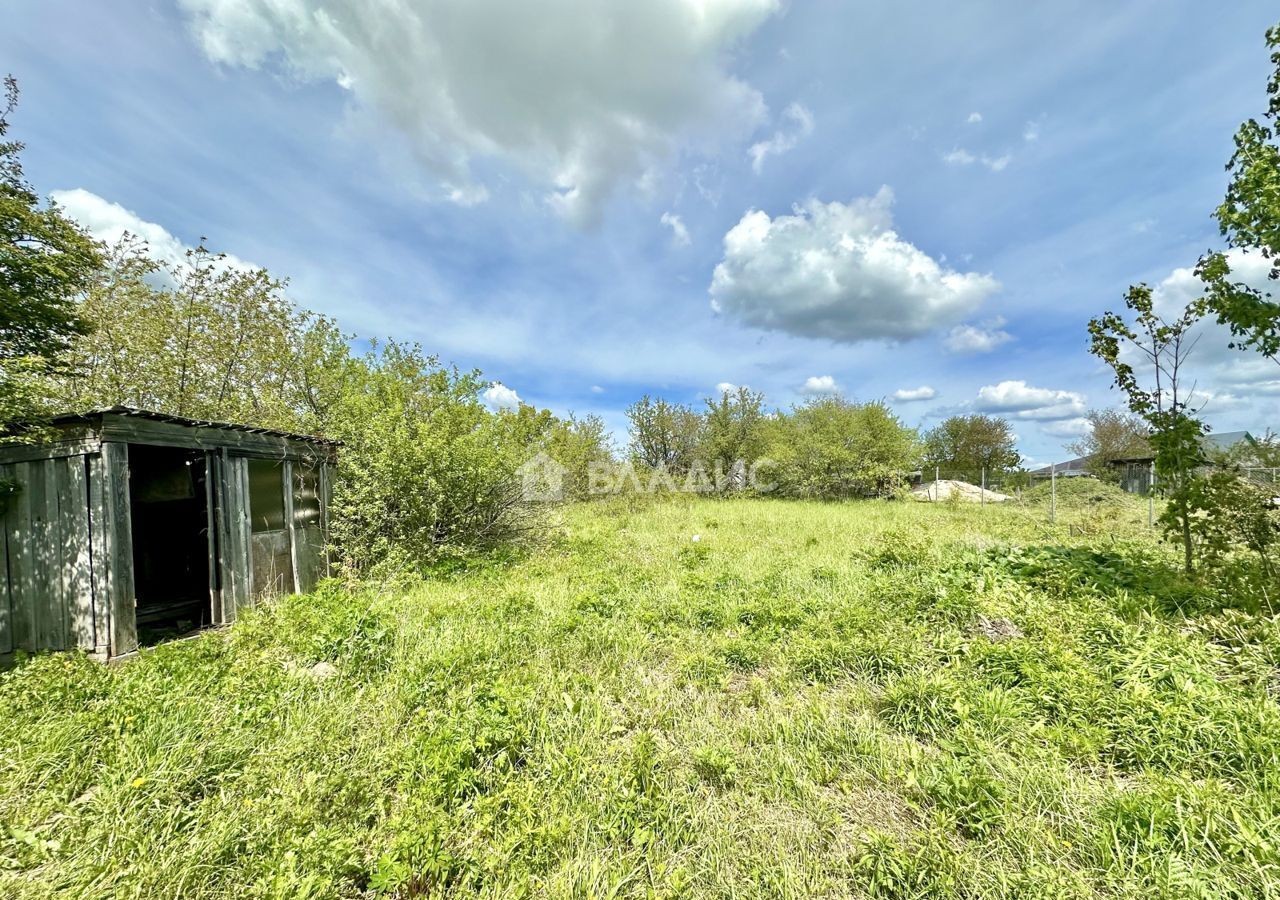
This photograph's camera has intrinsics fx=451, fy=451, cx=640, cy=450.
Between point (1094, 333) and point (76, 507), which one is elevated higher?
point (1094, 333)

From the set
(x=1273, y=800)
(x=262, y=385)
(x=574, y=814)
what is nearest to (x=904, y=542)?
(x=1273, y=800)

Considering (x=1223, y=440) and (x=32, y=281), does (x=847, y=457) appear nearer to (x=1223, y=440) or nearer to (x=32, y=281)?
(x=1223, y=440)

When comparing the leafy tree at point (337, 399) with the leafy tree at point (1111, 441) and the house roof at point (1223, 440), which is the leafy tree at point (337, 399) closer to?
the house roof at point (1223, 440)

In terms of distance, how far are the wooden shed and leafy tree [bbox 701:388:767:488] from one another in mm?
15413

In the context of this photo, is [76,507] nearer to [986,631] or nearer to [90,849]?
[90,849]

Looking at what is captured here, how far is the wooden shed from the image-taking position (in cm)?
435

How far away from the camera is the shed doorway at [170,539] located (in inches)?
231

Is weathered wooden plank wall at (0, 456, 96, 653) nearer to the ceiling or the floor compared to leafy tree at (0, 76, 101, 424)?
nearer to the floor

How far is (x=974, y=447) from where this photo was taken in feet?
110

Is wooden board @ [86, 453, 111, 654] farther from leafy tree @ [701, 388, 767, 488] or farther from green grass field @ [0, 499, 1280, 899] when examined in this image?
leafy tree @ [701, 388, 767, 488]

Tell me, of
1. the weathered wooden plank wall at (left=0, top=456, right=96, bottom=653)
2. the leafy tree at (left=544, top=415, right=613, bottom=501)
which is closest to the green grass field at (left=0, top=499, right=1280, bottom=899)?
the weathered wooden plank wall at (left=0, top=456, right=96, bottom=653)

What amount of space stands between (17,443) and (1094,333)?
1128cm

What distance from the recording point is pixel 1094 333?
16.5ft

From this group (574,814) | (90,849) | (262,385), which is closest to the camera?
(90,849)
